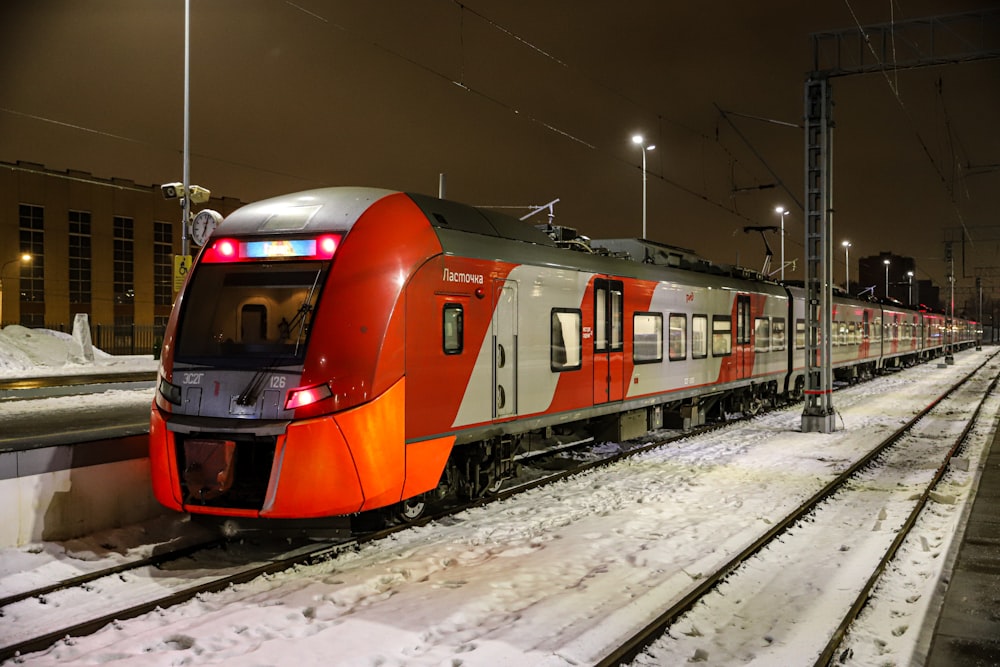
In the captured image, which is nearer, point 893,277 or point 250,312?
point 250,312

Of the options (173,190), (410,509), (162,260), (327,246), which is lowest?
(410,509)

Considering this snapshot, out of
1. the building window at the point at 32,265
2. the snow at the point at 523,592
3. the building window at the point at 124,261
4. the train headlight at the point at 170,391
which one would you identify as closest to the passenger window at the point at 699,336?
the snow at the point at 523,592

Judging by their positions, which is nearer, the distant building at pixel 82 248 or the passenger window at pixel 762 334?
the passenger window at pixel 762 334

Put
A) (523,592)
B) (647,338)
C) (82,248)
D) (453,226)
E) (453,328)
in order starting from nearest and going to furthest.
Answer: (523,592), (453,328), (453,226), (647,338), (82,248)

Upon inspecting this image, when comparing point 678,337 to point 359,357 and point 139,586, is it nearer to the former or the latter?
point 359,357

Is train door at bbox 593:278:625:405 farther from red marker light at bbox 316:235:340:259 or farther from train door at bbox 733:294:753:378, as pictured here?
train door at bbox 733:294:753:378

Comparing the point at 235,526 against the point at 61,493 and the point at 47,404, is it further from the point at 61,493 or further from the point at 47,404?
the point at 47,404

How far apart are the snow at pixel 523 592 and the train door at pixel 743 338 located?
6813 mm

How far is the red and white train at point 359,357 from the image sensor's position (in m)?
6.96

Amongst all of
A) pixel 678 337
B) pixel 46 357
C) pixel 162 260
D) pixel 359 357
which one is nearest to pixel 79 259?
pixel 162 260

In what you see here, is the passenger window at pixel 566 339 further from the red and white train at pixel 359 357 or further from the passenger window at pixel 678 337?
the passenger window at pixel 678 337

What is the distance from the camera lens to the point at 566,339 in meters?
10.6

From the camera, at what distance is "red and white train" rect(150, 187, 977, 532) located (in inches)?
274

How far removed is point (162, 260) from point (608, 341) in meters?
58.4
